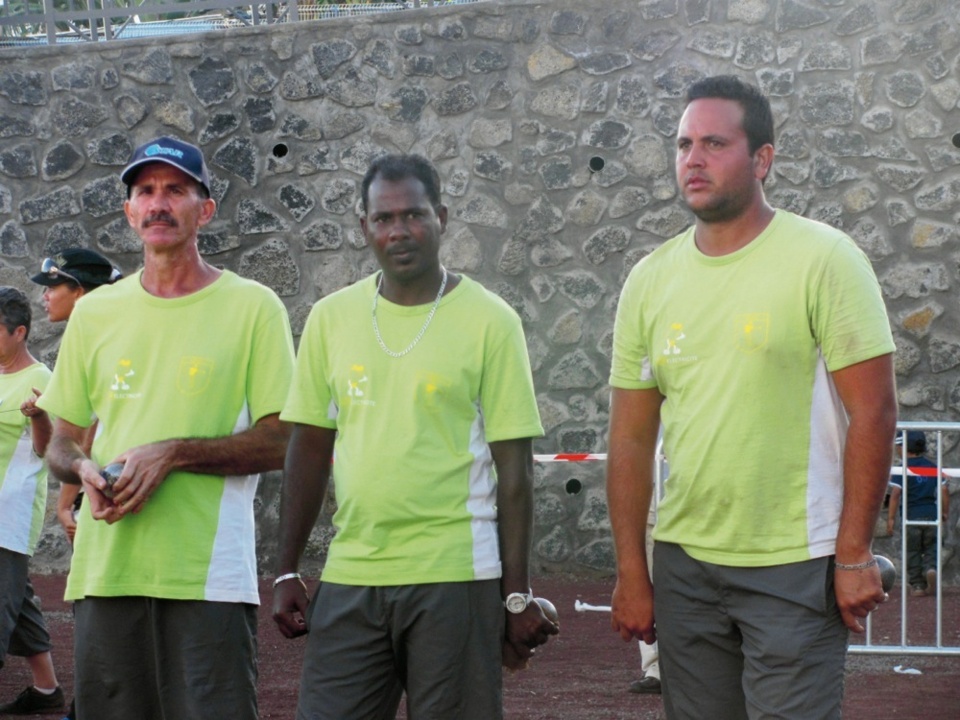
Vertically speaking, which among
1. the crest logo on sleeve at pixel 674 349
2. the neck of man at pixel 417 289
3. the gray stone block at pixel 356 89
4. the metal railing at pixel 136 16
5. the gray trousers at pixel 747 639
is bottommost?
the gray trousers at pixel 747 639

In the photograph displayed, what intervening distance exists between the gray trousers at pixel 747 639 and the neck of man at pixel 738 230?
Answer: 0.73 meters

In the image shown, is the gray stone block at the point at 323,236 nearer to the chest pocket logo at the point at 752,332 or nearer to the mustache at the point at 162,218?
the mustache at the point at 162,218

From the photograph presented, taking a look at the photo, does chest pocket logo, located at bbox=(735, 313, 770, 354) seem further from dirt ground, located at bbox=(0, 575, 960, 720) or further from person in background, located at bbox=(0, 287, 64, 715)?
person in background, located at bbox=(0, 287, 64, 715)

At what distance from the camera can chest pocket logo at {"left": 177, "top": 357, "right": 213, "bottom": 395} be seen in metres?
3.83

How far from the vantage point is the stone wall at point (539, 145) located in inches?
374

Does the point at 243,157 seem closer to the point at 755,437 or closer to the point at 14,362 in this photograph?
the point at 14,362

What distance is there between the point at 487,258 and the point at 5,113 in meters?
3.56

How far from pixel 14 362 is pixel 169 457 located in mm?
3162

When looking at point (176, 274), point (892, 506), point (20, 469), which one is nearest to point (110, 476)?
point (176, 274)

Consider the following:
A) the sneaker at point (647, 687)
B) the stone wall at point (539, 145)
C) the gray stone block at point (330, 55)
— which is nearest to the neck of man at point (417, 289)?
the sneaker at point (647, 687)

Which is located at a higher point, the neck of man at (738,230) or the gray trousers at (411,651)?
the neck of man at (738,230)

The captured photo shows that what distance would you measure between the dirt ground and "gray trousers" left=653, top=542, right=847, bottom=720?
2.66 m

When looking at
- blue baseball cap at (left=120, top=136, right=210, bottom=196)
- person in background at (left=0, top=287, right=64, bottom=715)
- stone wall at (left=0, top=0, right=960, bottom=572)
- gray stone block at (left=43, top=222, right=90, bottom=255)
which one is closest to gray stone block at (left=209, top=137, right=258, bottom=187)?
stone wall at (left=0, top=0, right=960, bottom=572)

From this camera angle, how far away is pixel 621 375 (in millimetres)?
3814
